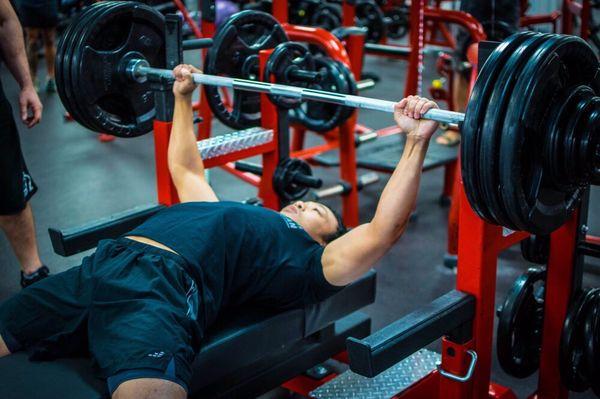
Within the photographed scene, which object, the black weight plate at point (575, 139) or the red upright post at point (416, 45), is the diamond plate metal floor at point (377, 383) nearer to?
the black weight plate at point (575, 139)

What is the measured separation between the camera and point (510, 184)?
1.37 meters

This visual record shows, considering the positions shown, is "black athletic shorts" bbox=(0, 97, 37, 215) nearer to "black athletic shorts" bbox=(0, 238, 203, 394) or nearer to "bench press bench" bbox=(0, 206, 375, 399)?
"bench press bench" bbox=(0, 206, 375, 399)

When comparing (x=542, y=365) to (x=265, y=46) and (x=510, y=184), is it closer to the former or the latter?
(x=510, y=184)

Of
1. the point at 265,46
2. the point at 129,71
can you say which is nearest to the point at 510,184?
the point at 129,71

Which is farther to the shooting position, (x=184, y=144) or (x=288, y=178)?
(x=288, y=178)

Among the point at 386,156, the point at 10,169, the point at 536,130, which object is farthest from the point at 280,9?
the point at 536,130

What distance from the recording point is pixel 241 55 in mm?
2801

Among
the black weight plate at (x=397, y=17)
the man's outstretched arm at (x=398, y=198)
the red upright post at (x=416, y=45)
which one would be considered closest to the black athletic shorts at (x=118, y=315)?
the man's outstretched arm at (x=398, y=198)

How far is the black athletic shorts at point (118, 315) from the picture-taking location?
160cm

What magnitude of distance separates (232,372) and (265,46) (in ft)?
4.46

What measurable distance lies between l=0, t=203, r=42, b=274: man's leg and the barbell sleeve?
2.33 feet

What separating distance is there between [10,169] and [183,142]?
0.68m

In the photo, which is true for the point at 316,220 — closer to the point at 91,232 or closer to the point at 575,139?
the point at 91,232

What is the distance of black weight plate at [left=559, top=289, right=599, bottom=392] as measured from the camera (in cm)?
183
